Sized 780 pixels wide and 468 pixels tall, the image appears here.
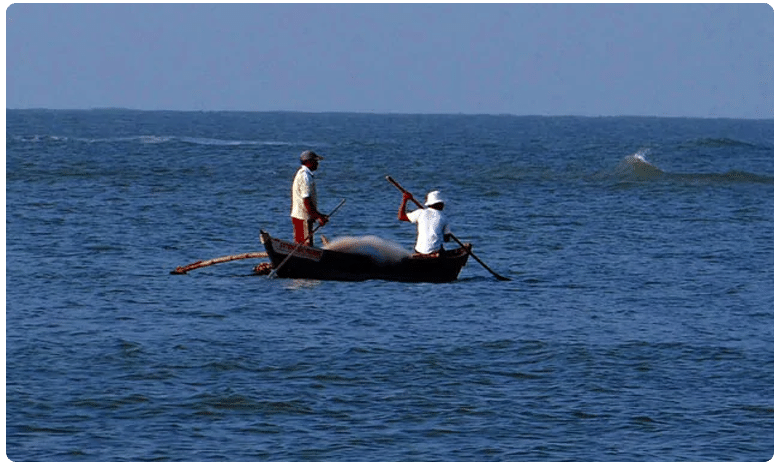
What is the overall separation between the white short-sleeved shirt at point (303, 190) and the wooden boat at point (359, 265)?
0.64 metres

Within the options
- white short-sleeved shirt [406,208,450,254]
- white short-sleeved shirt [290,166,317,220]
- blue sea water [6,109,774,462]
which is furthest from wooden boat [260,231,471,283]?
white short-sleeved shirt [290,166,317,220]

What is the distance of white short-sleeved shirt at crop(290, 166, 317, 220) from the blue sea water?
1.30m

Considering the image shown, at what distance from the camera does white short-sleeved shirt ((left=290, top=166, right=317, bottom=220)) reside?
78.7 ft

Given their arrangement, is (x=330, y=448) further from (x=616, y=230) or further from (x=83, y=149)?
(x=83, y=149)

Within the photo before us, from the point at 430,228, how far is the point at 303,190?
2325mm

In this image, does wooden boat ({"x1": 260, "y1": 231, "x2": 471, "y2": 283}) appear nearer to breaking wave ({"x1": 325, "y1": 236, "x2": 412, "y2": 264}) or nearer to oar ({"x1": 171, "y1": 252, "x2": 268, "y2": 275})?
breaking wave ({"x1": 325, "y1": 236, "x2": 412, "y2": 264})

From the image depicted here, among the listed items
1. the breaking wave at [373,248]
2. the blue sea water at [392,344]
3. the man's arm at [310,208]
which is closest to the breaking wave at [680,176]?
the blue sea water at [392,344]

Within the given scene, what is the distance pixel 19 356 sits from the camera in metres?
18.3

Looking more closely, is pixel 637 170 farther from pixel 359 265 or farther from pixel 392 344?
pixel 392 344

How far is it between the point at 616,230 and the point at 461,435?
22.6m

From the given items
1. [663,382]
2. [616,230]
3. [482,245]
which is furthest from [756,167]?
[663,382]

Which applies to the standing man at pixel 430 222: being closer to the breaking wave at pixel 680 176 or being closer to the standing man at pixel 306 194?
the standing man at pixel 306 194

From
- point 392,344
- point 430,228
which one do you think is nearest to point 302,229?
point 430,228

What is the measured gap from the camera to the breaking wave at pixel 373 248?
2500 centimetres
